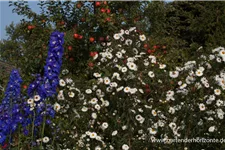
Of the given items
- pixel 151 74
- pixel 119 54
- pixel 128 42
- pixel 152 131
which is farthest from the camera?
pixel 128 42

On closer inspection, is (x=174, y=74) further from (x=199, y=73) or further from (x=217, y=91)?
(x=217, y=91)

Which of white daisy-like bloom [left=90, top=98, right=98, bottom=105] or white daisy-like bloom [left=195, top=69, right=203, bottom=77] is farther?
white daisy-like bloom [left=90, top=98, right=98, bottom=105]

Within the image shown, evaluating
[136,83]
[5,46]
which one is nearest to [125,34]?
[136,83]

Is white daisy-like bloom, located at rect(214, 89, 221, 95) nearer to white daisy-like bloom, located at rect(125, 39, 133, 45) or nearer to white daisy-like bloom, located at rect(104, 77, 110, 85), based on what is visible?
white daisy-like bloom, located at rect(104, 77, 110, 85)

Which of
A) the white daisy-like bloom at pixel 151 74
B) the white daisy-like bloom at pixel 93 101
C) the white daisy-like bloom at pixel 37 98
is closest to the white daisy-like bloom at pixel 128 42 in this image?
the white daisy-like bloom at pixel 151 74

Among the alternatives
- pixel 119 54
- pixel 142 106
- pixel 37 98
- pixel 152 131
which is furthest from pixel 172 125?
pixel 37 98

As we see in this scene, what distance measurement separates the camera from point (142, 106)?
4.82m

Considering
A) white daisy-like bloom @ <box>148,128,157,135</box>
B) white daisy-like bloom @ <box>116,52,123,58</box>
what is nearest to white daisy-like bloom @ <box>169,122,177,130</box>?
white daisy-like bloom @ <box>148,128,157,135</box>

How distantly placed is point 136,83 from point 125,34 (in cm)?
104

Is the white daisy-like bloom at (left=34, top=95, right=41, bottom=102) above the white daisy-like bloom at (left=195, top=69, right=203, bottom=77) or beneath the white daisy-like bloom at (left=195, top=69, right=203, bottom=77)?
beneath

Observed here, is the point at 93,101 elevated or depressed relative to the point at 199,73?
depressed

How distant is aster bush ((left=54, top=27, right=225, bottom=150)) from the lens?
4.50 metres

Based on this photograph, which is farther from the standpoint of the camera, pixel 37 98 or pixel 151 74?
pixel 151 74

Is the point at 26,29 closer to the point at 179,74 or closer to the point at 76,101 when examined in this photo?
the point at 76,101
